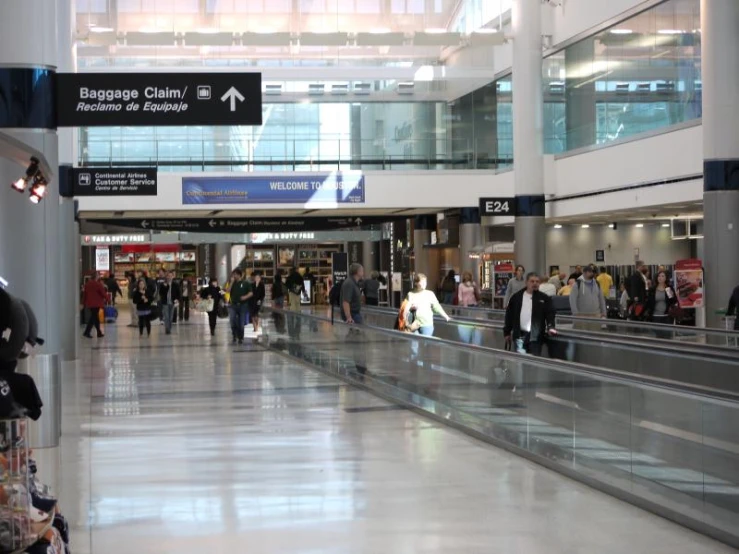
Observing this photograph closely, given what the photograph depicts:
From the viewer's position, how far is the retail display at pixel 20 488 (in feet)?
16.8

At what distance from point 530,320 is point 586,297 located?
13.5ft

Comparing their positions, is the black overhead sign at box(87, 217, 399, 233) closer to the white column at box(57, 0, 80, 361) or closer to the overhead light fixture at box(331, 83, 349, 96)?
the overhead light fixture at box(331, 83, 349, 96)

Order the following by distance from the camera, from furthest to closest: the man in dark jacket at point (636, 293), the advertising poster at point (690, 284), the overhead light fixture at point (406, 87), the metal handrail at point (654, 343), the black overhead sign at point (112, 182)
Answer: the overhead light fixture at point (406, 87), the man in dark jacket at point (636, 293), the black overhead sign at point (112, 182), the advertising poster at point (690, 284), the metal handrail at point (654, 343)

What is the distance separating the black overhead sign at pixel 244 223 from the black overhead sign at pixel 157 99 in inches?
1137

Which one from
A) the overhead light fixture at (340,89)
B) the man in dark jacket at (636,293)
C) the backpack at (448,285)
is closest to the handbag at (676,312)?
the man in dark jacket at (636,293)

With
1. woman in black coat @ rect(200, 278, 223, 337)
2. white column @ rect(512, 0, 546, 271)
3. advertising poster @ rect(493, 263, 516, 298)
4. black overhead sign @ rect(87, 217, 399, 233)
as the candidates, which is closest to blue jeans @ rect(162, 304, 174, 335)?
woman in black coat @ rect(200, 278, 223, 337)

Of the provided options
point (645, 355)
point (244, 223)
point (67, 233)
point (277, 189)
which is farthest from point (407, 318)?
point (244, 223)

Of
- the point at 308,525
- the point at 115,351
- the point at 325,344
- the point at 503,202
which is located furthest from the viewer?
the point at 503,202

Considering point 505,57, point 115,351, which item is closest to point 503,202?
point 505,57

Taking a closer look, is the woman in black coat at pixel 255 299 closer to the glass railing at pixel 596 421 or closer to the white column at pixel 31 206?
the glass railing at pixel 596 421

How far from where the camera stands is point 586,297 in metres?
18.7

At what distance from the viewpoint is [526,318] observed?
14898 millimetres

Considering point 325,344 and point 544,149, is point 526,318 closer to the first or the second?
point 325,344

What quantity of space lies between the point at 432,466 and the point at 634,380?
230 centimetres
